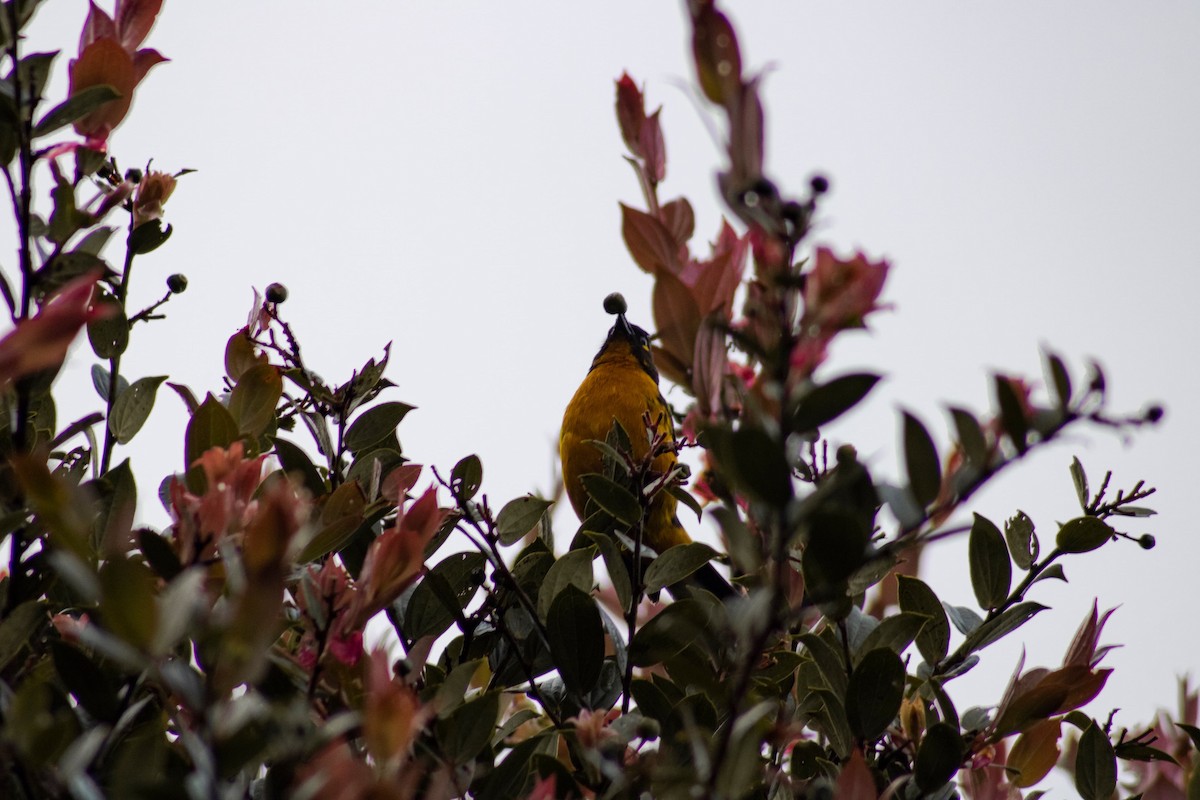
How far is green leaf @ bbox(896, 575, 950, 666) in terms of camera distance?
1.66 metres

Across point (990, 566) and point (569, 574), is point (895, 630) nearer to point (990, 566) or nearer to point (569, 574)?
point (990, 566)

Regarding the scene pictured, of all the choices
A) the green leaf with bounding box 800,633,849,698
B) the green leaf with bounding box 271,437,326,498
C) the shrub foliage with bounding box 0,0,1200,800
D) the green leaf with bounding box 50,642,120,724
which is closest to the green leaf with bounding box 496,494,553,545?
the shrub foliage with bounding box 0,0,1200,800

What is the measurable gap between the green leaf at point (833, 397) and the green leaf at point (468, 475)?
3.25 feet

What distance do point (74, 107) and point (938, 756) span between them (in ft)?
4.18

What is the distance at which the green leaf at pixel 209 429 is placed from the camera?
1462mm

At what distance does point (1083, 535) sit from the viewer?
168 cm

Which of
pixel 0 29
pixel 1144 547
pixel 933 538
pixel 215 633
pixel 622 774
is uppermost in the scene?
pixel 0 29

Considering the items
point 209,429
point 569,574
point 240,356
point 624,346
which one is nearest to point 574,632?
point 569,574

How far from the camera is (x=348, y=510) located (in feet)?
4.86

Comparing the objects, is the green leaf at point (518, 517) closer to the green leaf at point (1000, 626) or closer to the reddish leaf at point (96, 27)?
the green leaf at point (1000, 626)

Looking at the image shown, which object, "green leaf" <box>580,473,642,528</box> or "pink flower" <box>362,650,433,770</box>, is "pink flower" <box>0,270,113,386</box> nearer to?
"pink flower" <box>362,650,433,770</box>

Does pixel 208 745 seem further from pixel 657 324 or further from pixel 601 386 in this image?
pixel 601 386

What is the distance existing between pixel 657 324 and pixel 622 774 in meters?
0.43

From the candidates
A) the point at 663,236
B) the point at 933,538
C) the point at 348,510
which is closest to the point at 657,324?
the point at 663,236
